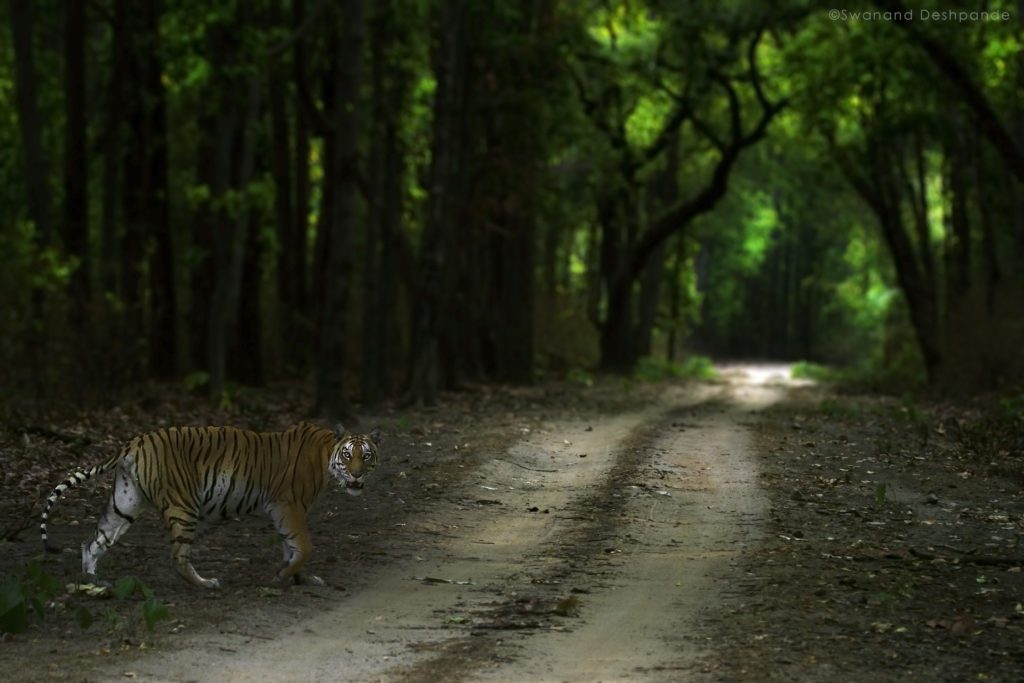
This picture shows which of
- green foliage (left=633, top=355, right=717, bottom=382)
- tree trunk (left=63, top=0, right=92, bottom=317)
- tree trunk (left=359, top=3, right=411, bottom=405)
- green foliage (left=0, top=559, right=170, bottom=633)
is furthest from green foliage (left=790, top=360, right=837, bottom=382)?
green foliage (left=0, top=559, right=170, bottom=633)

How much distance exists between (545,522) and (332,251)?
9.00 m

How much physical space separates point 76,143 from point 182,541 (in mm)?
16643

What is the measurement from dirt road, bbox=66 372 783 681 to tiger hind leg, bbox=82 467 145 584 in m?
1.22

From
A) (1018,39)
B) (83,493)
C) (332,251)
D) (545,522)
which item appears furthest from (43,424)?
(1018,39)

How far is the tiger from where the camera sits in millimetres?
9680

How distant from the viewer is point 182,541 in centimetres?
961

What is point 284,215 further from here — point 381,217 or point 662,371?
point 662,371

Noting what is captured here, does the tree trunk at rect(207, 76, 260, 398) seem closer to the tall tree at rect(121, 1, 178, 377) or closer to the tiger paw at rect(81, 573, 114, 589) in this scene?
the tall tree at rect(121, 1, 178, 377)

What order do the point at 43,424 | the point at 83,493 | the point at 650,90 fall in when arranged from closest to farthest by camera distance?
the point at 83,493 → the point at 43,424 → the point at 650,90

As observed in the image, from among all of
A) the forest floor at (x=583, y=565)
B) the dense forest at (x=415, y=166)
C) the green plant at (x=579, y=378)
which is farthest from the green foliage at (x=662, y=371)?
the forest floor at (x=583, y=565)

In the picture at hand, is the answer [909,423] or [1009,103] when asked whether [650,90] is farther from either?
[909,423]

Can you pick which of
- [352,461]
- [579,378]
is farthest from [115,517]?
[579,378]

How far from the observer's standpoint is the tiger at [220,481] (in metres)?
9.68

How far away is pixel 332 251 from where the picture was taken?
20203 mm
